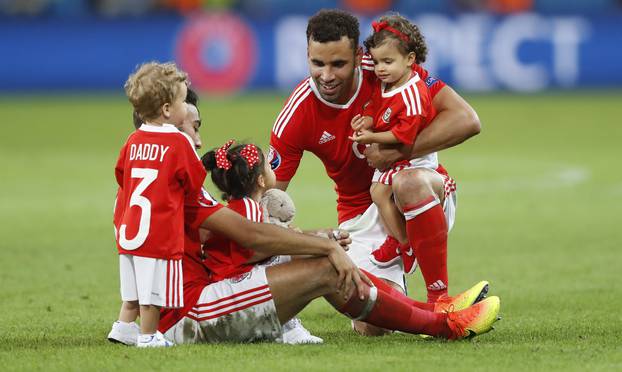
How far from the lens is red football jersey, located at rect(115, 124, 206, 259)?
5.57 meters

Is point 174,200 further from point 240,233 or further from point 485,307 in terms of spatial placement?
point 485,307

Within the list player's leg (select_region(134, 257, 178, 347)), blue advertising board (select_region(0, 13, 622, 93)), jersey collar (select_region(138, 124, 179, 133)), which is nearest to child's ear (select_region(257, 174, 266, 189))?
jersey collar (select_region(138, 124, 179, 133))

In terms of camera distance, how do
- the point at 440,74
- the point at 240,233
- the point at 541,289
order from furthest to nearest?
the point at 440,74, the point at 541,289, the point at 240,233

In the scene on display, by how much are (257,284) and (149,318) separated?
52 centimetres

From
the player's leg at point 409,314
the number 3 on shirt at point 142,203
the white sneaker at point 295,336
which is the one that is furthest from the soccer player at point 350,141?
the number 3 on shirt at point 142,203

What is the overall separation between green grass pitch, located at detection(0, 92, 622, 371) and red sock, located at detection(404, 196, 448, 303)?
43 centimetres

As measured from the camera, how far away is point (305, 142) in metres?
7.10

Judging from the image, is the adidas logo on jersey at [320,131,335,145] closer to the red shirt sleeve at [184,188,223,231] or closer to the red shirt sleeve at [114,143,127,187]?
the red shirt sleeve at [184,188,223,231]

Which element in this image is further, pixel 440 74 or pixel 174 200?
pixel 440 74

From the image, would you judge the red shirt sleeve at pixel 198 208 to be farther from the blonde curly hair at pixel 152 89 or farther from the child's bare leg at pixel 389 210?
the child's bare leg at pixel 389 210

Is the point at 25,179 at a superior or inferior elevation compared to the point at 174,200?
inferior

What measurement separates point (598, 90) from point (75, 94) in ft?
34.0

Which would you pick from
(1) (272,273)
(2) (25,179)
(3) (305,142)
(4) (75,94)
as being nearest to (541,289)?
(3) (305,142)

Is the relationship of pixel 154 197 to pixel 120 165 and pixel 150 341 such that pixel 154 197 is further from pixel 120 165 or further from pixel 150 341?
pixel 150 341
